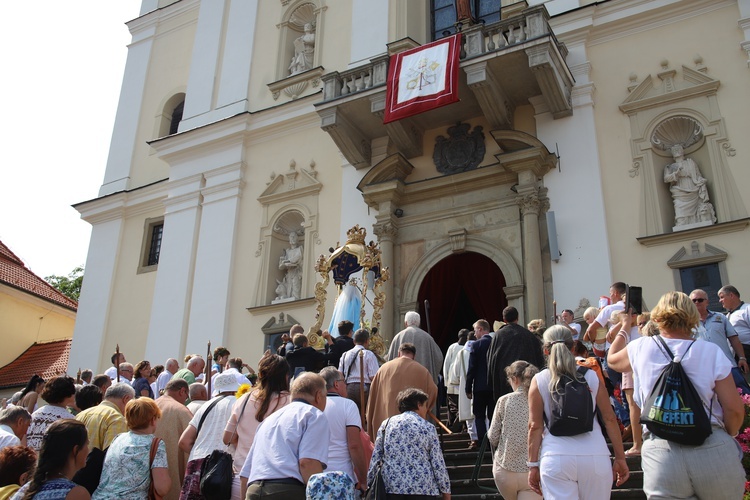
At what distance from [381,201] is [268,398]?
10.1 meters

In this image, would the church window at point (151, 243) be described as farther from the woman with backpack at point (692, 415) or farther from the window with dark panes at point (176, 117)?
the woman with backpack at point (692, 415)

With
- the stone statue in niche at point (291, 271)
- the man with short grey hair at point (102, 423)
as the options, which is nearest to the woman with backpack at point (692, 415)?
the man with short grey hair at point (102, 423)

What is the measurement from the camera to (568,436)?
171 inches

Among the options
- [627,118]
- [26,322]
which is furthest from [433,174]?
[26,322]

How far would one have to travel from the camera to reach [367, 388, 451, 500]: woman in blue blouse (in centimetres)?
457

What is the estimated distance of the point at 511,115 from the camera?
14.2m

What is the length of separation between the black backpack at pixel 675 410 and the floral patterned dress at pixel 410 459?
145 cm

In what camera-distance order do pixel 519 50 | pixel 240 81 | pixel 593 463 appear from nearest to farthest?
pixel 593 463
pixel 519 50
pixel 240 81

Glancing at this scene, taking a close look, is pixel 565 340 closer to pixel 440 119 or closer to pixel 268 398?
pixel 268 398

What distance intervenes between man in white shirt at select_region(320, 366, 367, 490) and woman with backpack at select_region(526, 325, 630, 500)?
1.25m

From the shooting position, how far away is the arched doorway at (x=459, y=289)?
48.4 ft

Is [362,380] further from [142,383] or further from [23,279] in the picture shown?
[23,279]

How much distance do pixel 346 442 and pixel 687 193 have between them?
965 cm

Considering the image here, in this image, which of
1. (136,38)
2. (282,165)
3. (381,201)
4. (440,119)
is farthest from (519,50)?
(136,38)
